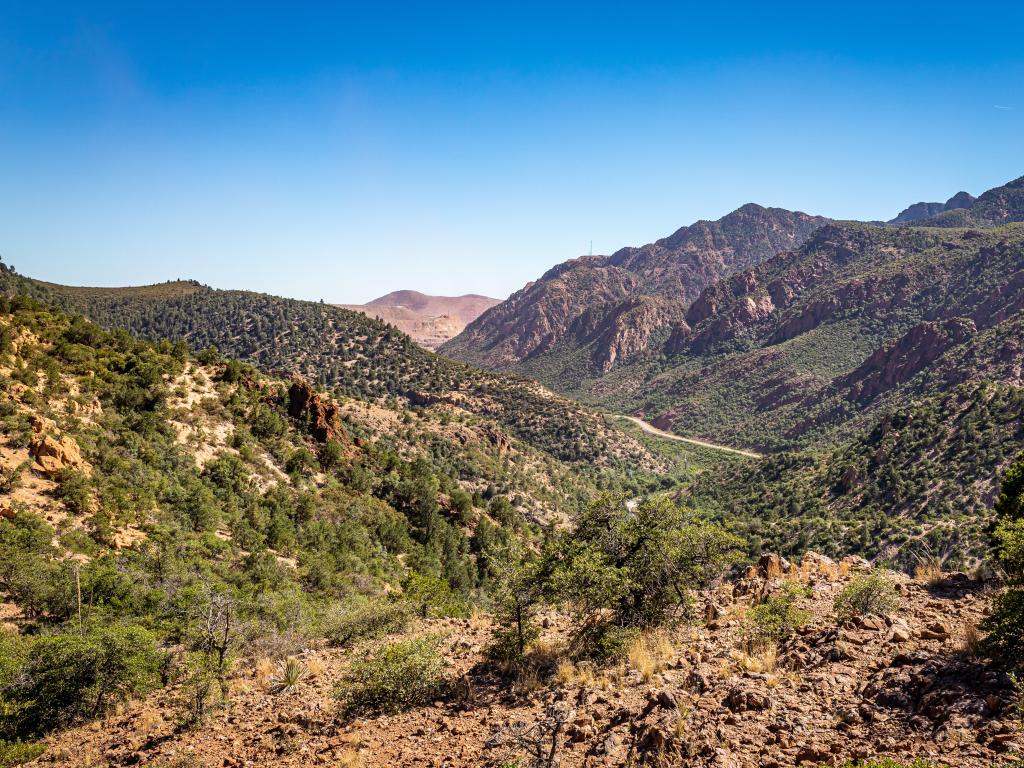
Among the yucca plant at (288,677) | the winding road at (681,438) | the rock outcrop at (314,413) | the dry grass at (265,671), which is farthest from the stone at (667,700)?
the winding road at (681,438)

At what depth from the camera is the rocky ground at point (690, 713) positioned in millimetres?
6598

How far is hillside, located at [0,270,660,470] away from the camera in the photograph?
91375mm

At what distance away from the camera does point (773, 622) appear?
10.3m

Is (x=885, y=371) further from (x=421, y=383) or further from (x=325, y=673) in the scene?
(x=325, y=673)

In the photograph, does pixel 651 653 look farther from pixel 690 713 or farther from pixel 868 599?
pixel 868 599

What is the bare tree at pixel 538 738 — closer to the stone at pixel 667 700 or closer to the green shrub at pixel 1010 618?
the stone at pixel 667 700

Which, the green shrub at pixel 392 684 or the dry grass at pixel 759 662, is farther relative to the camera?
the green shrub at pixel 392 684

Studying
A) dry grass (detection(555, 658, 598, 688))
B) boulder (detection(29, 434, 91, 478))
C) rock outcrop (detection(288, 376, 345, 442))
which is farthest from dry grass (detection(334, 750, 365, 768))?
rock outcrop (detection(288, 376, 345, 442))

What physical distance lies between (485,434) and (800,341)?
12480cm

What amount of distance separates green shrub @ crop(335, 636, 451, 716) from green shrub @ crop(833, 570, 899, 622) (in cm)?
825

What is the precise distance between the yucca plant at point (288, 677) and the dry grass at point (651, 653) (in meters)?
7.39

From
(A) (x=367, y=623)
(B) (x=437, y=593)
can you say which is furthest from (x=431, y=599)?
(A) (x=367, y=623)

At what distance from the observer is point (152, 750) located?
30.4 feet

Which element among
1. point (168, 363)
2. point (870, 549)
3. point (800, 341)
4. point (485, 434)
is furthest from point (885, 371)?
point (168, 363)
